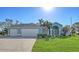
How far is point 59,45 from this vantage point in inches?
174

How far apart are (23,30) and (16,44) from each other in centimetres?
29

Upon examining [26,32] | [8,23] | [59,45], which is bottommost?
[59,45]

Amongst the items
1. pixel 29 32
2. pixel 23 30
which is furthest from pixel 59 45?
pixel 23 30

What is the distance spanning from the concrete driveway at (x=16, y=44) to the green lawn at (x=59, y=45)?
107mm

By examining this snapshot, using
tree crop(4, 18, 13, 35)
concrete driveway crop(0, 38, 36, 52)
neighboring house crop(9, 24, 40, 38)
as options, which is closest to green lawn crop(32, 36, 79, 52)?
concrete driveway crop(0, 38, 36, 52)

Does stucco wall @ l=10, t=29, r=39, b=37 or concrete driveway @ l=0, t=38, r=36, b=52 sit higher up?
stucco wall @ l=10, t=29, r=39, b=37

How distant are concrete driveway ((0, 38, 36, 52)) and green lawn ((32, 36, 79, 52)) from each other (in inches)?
4.2

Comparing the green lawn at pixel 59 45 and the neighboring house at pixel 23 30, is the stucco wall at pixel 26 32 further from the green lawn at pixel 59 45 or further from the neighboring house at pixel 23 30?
the green lawn at pixel 59 45

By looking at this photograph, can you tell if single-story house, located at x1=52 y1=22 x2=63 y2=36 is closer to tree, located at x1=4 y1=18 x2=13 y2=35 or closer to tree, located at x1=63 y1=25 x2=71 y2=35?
tree, located at x1=63 y1=25 x2=71 y2=35

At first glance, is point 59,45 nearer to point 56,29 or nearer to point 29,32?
point 56,29

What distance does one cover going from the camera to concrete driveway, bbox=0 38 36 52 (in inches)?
172

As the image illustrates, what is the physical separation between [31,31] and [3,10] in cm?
63
